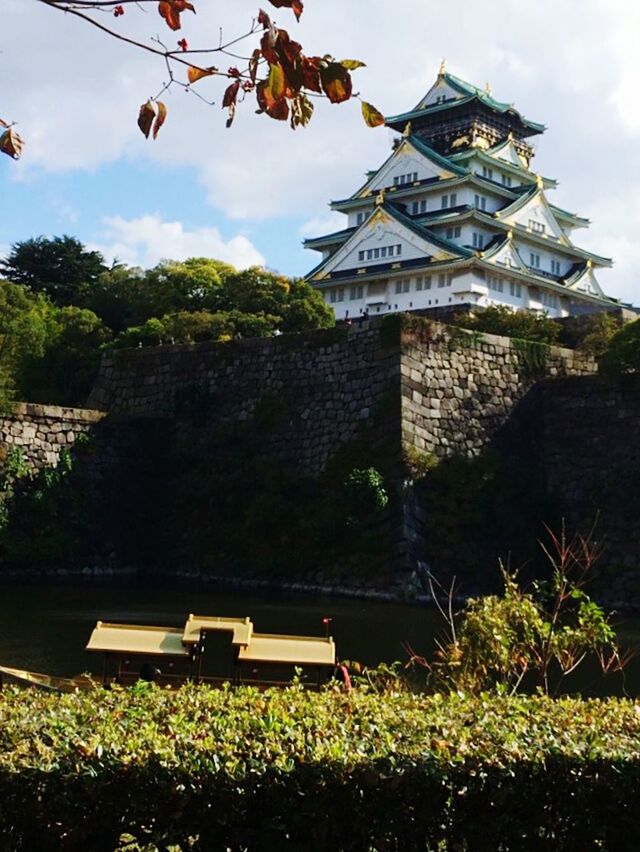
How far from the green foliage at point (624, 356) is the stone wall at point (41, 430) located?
13.0m

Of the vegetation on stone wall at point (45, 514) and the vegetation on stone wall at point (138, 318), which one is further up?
the vegetation on stone wall at point (138, 318)

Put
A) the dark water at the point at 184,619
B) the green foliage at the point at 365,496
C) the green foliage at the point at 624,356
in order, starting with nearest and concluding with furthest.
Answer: the dark water at the point at 184,619
the green foliage at the point at 365,496
the green foliage at the point at 624,356

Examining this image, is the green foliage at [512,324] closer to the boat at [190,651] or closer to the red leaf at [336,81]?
the boat at [190,651]

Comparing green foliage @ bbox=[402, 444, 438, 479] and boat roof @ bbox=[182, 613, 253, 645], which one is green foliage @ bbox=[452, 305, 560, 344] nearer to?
green foliage @ bbox=[402, 444, 438, 479]

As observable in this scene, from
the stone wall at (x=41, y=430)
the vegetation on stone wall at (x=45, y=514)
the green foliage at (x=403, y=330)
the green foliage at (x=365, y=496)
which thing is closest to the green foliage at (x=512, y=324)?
the green foliage at (x=403, y=330)

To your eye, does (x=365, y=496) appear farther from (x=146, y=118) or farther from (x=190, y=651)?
(x=146, y=118)

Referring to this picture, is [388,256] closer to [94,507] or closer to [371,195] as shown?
[371,195]

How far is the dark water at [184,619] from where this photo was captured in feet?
46.9

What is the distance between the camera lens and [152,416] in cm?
3002

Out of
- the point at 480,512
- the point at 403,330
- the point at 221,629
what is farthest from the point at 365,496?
the point at 221,629

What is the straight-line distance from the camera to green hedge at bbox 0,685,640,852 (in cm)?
507

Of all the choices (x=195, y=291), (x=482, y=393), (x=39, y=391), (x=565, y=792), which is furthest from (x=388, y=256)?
(x=565, y=792)

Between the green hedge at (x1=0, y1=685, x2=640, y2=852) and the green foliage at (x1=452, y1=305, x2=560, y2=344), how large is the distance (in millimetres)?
28581

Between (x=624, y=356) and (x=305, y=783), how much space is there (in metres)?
22.4
